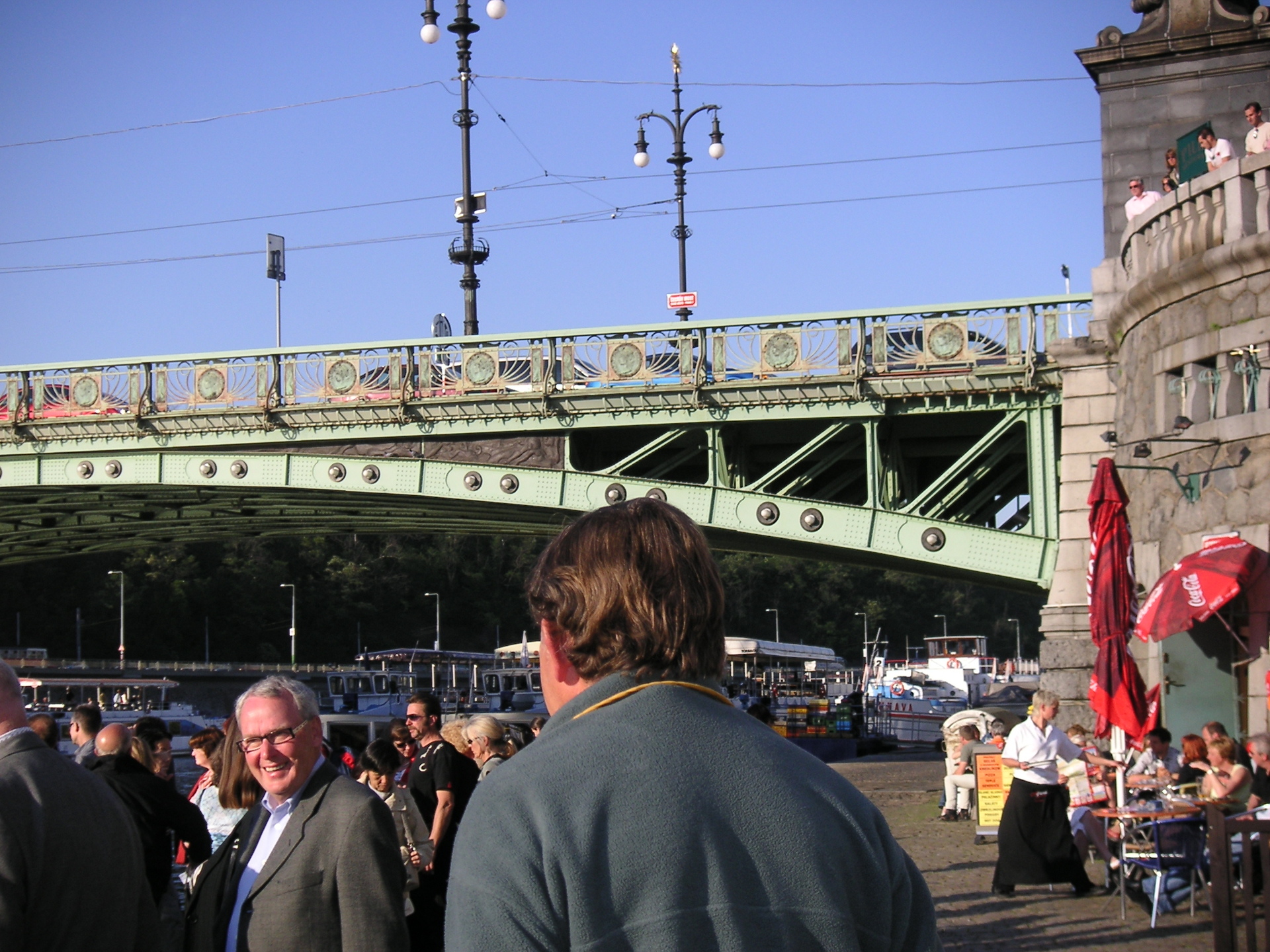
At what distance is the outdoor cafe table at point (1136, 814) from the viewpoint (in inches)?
363

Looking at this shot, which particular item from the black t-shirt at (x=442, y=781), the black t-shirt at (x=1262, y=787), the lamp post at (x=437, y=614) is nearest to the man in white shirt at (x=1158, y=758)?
the black t-shirt at (x=1262, y=787)

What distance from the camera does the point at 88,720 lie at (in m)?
7.61

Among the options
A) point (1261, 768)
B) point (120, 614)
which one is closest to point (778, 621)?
point (120, 614)

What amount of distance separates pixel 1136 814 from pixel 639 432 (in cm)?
1580

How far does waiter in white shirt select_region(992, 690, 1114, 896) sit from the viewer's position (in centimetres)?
1048

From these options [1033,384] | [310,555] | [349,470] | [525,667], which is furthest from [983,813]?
[310,555]

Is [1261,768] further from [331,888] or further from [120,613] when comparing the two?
[120,613]

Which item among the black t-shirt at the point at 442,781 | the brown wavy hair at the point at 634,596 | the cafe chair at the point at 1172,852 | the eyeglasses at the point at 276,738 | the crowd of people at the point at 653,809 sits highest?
the brown wavy hair at the point at 634,596

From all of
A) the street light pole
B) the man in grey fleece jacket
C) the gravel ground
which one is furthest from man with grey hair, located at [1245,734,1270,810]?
the street light pole

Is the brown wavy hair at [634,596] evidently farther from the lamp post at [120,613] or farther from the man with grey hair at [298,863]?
the lamp post at [120,613]

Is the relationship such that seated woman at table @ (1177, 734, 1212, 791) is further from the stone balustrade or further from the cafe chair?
the stone balustrade

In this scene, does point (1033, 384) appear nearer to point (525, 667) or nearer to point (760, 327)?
point (760, 327)

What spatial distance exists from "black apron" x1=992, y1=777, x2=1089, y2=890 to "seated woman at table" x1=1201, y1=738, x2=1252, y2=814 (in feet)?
3.48

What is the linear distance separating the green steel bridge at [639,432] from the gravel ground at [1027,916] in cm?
684
